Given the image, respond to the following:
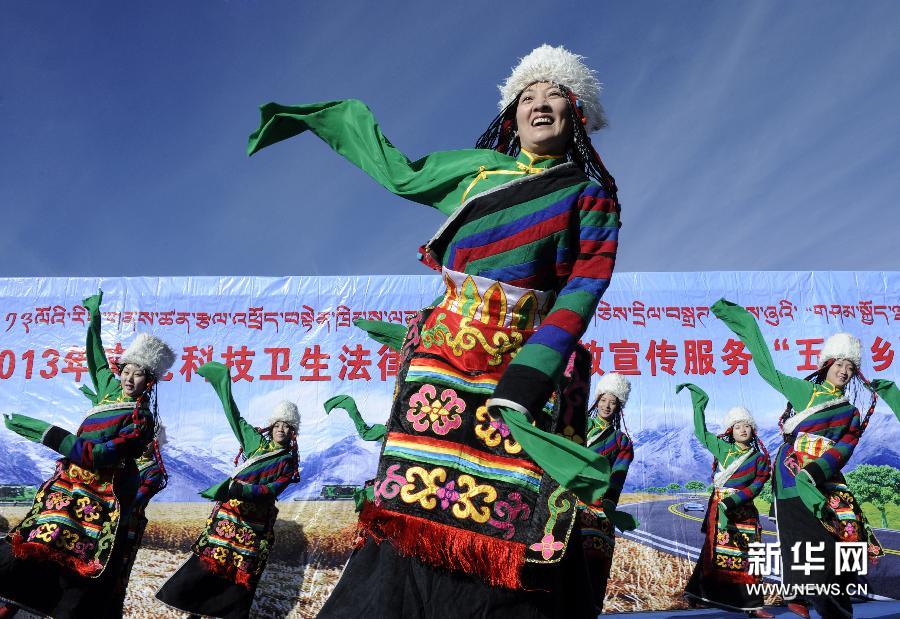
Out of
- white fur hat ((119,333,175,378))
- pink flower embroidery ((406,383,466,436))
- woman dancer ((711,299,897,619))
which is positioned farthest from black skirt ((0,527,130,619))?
woman dancer ((711,299,897,619))

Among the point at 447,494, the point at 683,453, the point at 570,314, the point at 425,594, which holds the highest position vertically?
the point at 570,314

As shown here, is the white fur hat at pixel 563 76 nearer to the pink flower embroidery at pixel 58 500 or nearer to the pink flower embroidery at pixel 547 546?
the pink flower embroidery at pixel 547 546

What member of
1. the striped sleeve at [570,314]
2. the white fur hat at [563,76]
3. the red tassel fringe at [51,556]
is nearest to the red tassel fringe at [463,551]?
the striped sleeve at [570,314]

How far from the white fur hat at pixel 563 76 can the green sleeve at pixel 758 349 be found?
1977 mm

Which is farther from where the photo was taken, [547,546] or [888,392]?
[888,392]

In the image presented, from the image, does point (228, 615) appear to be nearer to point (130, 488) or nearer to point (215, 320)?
point (130, 488)

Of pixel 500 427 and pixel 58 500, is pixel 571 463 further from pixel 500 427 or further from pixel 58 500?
pixel 58 500

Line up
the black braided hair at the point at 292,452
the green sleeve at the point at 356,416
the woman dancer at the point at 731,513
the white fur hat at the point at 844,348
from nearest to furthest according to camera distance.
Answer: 1. the green sleeve at the point at 356,416
2. the white fur hat at the point at 844,348
3. the black braided hair at the point at 292,452
4. the woman dancer at the point at 731,513

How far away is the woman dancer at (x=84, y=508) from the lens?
3715 mm

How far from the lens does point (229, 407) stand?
5.80m

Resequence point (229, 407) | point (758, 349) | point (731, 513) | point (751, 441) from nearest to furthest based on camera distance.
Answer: point (758, 349), point (229, 407), point (731, 513), point (751, 441)

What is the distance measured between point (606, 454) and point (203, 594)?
10.6 ft

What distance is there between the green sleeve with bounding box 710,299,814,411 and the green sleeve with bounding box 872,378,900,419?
65cm

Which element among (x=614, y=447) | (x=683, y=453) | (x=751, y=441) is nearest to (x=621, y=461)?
(x=614, y=447)
